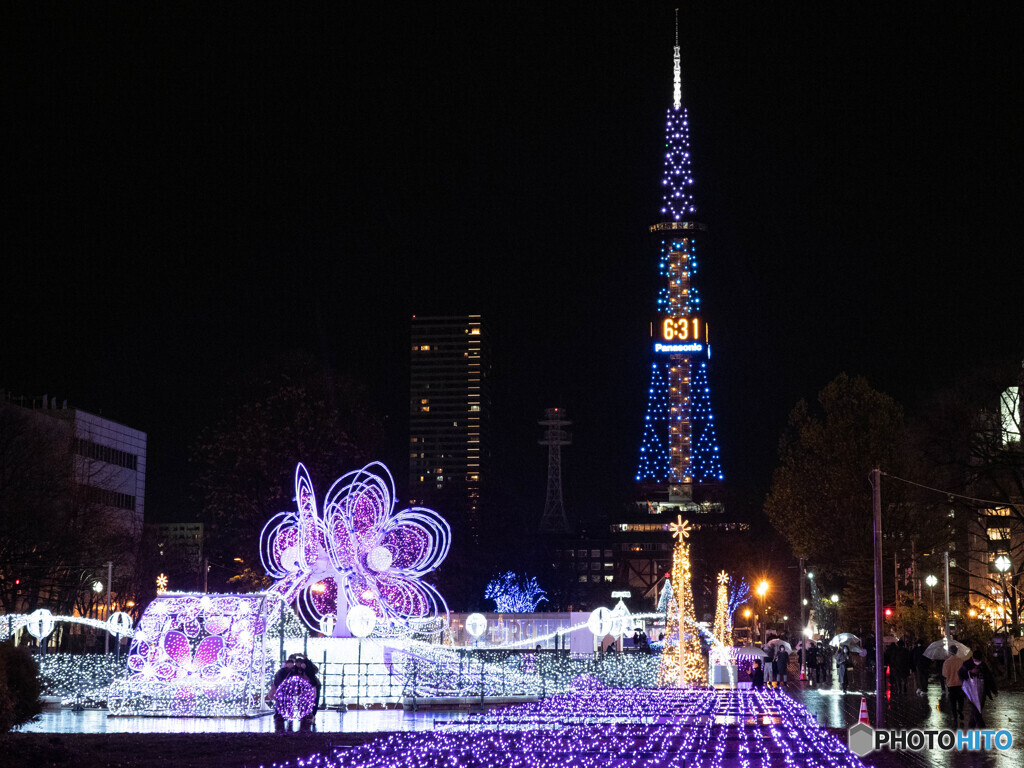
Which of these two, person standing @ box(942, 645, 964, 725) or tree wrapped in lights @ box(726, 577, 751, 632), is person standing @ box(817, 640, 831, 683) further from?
tree wrapped in lights @ box(726, 577, 751, 632)

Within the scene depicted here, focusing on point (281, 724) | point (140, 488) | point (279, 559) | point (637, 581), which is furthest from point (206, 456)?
point (637, 581)

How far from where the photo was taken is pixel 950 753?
19828 mm

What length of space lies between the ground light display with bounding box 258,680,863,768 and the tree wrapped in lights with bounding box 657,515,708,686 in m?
7.79

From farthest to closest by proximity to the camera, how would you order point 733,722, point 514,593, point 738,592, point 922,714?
point 514,593
point 738,592
point 922,714
point 733,722

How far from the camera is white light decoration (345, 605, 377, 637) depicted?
38219 mm

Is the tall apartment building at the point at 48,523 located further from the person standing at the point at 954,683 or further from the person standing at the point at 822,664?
the person standing at the point at 954,683

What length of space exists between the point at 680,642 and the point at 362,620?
9528 millimetres

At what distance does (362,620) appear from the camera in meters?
38.3

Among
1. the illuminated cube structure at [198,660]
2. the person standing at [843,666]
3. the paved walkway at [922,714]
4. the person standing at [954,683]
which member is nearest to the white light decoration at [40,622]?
the illuminated cube structure at [198,660]

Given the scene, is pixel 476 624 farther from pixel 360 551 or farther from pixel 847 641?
pixel 847 641

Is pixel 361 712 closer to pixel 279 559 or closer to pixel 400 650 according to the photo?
pixel 400 650

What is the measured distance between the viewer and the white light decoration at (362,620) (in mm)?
38219

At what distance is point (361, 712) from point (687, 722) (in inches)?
339

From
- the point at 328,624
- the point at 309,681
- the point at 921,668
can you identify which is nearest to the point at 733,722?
the point at 309,681
